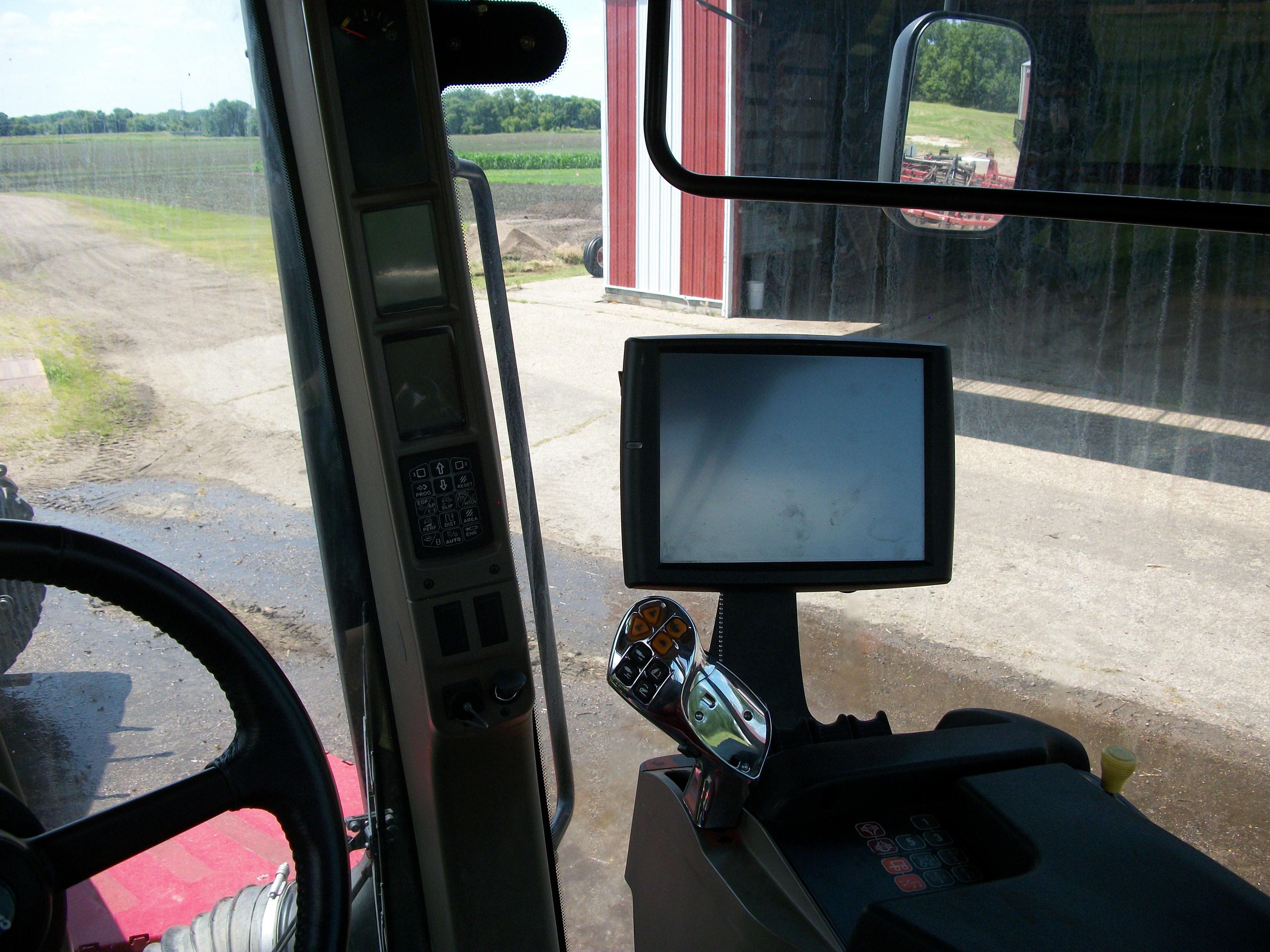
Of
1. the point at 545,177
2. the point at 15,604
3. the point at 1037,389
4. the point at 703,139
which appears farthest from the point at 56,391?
the point at 1037,389

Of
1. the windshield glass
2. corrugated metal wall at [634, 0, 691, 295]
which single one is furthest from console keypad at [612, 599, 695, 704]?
corrugated metal wall at [634, 0, 691, 295]

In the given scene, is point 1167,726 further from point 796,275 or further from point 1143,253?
point 796,275

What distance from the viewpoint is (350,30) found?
1.06m

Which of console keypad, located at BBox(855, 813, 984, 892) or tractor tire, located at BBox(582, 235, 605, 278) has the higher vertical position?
tractor tire, located at BBox(582, 235, 605, 278)

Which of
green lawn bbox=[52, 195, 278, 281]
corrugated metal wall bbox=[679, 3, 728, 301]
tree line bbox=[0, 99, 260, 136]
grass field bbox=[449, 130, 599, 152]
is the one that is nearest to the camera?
tree line bbox=[0, 99, 260, 136]

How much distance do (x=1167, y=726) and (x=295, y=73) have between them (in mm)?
2559

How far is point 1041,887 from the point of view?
2.82ft

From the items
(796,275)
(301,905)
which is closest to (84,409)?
(301,905)

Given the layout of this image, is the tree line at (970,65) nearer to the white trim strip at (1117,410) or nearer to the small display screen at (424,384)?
the small display screen at (424,384)

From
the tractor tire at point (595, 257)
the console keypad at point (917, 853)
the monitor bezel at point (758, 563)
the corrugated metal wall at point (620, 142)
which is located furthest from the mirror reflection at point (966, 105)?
the tractor tire at point (595, 257)

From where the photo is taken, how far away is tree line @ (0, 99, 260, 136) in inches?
37.0

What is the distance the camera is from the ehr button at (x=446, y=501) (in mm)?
1205

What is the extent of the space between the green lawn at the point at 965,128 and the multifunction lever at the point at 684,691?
76 centimetres

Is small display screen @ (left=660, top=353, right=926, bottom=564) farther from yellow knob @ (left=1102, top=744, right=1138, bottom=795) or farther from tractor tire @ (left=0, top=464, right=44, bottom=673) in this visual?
tractor tire @ (left=0, top=464, right=44, bottom=673)
